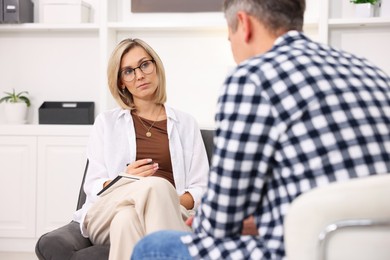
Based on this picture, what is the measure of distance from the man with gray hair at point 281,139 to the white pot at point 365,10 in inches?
104

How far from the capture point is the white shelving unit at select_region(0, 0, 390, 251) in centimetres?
404

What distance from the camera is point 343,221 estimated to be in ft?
3.82

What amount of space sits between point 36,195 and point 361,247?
3.16 meters

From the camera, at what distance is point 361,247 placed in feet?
3.85

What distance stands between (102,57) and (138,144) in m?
1.36

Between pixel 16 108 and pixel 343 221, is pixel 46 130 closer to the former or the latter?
pixel 16 108

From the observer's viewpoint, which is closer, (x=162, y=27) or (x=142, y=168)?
(x=142, y=168)

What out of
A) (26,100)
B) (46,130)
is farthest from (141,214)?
(26,100)

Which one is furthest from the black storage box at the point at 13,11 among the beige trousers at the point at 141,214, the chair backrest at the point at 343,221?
the chair backrest at the point at 343,221

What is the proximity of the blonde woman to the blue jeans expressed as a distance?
93 centimetres

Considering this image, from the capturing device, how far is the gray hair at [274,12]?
1438 mm

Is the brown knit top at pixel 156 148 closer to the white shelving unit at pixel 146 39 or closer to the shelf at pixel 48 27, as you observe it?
the white shelving unit at pixel 146 39

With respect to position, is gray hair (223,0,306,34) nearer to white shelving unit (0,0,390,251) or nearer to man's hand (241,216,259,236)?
man's hand (241,216,259,236)

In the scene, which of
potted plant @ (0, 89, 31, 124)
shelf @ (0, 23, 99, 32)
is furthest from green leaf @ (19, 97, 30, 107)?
shelf @ (0, 23, 99, 32)
